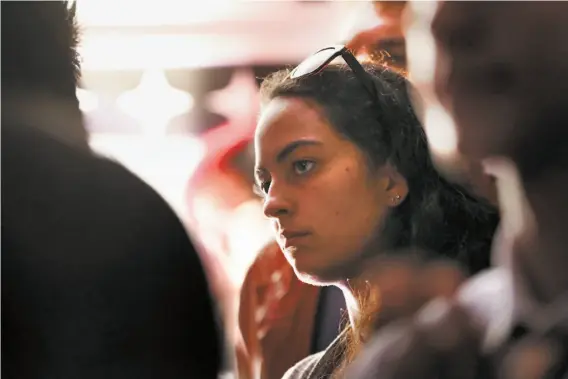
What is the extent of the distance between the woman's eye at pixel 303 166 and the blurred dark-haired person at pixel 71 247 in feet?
0.88

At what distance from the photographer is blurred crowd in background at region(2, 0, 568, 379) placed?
3.59 ft

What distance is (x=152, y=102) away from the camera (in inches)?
49.3

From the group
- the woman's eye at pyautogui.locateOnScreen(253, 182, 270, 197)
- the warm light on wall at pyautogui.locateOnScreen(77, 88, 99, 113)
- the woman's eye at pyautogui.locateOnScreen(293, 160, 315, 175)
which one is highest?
the warm light on wall at pyautogui.locateOnScreen(77, 88, 99, 113)

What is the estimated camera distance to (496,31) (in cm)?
112

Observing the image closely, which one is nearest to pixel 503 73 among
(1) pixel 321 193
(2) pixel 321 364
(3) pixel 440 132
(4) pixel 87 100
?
(3) pixel 440 132

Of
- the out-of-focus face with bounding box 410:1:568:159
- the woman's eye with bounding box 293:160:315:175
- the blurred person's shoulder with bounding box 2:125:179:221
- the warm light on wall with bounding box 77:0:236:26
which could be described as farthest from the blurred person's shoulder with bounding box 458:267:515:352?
the warm light on wall with bounding box 77:0:236:26

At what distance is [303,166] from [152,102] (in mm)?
346

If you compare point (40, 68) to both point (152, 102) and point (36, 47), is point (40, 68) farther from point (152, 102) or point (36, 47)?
point (152, 102)

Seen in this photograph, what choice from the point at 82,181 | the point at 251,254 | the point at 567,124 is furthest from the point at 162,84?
the point at 567,124

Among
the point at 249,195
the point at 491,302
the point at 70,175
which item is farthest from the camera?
the point at 70,175

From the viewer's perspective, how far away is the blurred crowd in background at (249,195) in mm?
1093

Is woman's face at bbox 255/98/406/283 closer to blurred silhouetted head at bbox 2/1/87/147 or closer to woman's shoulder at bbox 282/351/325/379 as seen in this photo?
woman's shoulder at bbox 282/351/325/379

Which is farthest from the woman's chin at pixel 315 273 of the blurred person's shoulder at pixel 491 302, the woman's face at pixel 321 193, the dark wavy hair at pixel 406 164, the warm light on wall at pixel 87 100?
the warm light on wall at pixel 87 100

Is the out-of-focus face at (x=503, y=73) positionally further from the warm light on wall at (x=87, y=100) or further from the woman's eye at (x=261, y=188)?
the warm light on wall at (x=87, y=100)
